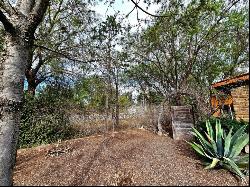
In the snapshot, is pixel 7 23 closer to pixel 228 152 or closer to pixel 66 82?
pixel 228 152

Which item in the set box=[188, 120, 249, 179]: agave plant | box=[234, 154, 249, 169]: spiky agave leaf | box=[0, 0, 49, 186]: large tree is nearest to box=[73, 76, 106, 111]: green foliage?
box=[188, 120, 249, 179]: agave plant

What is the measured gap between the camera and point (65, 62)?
10516 mm

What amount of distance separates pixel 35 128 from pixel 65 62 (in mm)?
3532

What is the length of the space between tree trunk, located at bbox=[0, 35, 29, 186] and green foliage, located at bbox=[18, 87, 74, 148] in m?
5.64

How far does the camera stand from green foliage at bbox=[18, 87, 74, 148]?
8.02m

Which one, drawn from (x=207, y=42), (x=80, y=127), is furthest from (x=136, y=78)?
(x=80, y=127)

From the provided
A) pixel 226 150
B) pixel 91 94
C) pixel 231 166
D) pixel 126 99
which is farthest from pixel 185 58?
pixel 231 166

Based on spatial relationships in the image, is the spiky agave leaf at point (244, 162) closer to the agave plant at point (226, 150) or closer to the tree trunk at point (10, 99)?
the agave plant at point (226, 150)

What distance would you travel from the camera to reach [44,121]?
27.6 ft

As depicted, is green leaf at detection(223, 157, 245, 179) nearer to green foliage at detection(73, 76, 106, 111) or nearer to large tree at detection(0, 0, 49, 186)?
large tree at detection(0, 0, 49, 186)

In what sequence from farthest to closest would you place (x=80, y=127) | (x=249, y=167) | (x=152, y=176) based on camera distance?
(x=80, y=127) → (x=152, y=176) → (x=249, y=167)

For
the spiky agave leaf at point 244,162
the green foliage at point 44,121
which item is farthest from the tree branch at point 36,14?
the green foliage at point 44,121

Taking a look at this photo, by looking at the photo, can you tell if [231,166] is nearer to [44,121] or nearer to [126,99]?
[44,121]

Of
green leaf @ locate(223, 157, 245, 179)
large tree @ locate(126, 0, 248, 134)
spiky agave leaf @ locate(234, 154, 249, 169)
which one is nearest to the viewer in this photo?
spiky agave leaf @ locate(234, 154, 249, 169)
